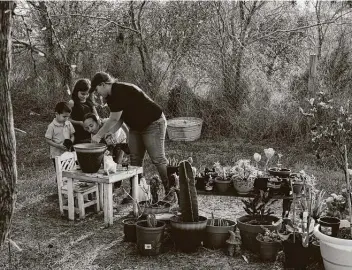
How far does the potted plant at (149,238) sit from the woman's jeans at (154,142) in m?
1.18

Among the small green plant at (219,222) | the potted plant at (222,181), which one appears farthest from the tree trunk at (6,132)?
the potted plant at (222,181)

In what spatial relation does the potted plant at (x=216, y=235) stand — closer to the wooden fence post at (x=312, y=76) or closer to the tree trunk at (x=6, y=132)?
the tree trunk at (x=6, y=132)

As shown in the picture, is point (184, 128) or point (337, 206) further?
point (184, 128)

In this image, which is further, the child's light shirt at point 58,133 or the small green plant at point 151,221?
the child's light shirt at point 58,133

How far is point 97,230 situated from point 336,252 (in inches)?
101

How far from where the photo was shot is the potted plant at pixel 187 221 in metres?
4.46

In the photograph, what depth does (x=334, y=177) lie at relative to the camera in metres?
6.90

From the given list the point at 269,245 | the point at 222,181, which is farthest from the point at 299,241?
the point at 222,181

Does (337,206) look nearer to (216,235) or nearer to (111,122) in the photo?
(216,235)

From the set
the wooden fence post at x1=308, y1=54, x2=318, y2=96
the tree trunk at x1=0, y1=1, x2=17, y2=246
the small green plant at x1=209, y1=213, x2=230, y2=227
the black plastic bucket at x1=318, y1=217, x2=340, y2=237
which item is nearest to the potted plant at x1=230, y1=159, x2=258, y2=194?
the small green plant at x1=209, y1=213, x2=230, y2=227

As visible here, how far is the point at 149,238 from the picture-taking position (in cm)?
445

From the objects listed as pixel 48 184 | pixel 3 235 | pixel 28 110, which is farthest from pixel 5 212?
pixel 28 110

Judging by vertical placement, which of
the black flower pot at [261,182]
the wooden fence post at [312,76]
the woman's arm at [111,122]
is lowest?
the black flower pot at [261,182]

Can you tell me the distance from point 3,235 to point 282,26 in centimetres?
814
